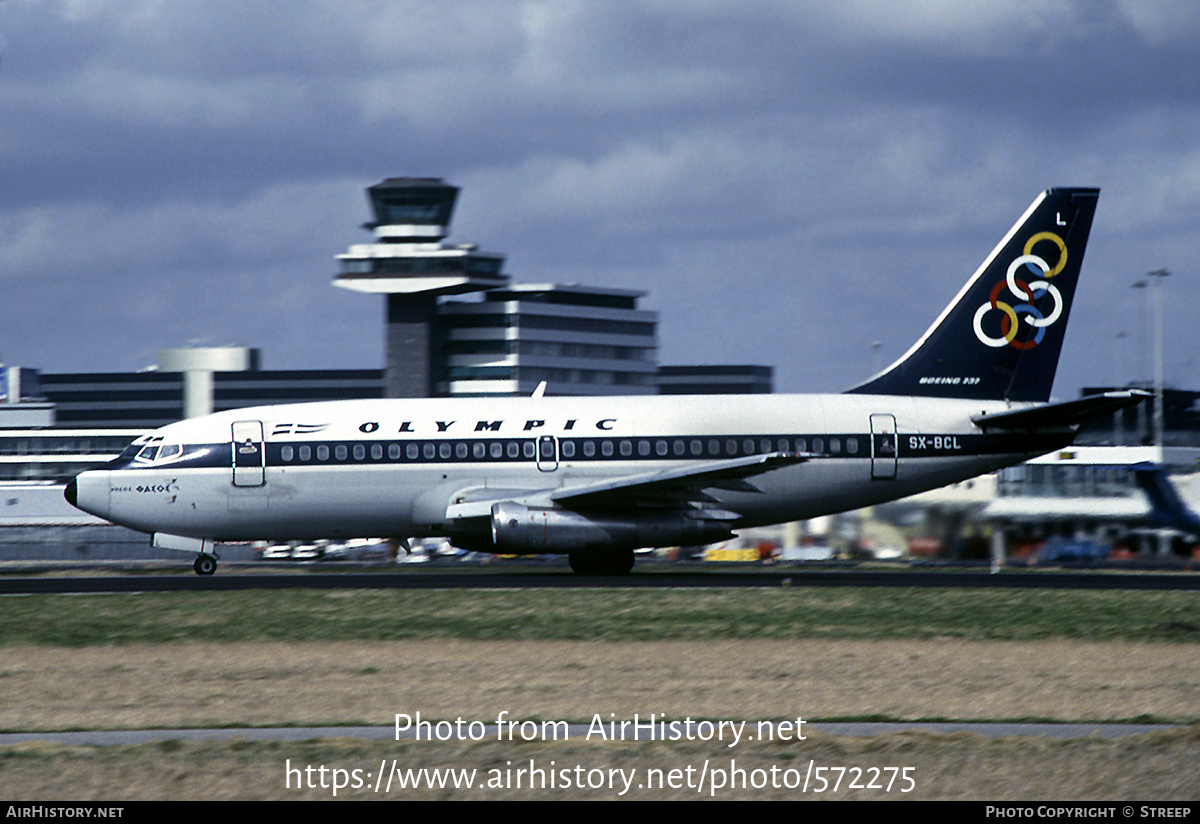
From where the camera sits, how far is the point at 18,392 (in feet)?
616

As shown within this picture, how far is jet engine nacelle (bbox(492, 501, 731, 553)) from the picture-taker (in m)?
33.2

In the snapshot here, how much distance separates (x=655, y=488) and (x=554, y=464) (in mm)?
2728

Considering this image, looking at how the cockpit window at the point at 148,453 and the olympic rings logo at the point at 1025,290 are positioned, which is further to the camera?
the olympic rings logo at the point at 1025,290

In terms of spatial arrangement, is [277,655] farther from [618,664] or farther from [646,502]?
[646,502]

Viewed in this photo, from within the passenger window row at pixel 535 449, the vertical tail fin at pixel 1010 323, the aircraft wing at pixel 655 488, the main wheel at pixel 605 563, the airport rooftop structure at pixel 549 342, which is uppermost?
the airport rooftop structure at pixel 549 342

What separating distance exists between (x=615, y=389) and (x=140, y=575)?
459ft

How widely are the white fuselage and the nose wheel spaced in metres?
0.67

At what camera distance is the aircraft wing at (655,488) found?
108ft

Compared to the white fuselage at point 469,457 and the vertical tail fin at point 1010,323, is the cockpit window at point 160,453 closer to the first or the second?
the white fuselage at point 469,457

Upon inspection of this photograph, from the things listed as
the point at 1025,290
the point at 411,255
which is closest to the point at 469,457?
the point at 1025,290

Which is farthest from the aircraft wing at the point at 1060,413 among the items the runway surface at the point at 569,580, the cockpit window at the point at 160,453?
the cockpit window at the point at 160,453

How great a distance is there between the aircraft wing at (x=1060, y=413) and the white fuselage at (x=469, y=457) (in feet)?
1.38

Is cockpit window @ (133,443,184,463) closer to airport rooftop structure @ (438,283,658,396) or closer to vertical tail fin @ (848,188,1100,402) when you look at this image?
vertical tail fin @ (848,188,1100,402)

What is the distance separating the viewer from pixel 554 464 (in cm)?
3491
